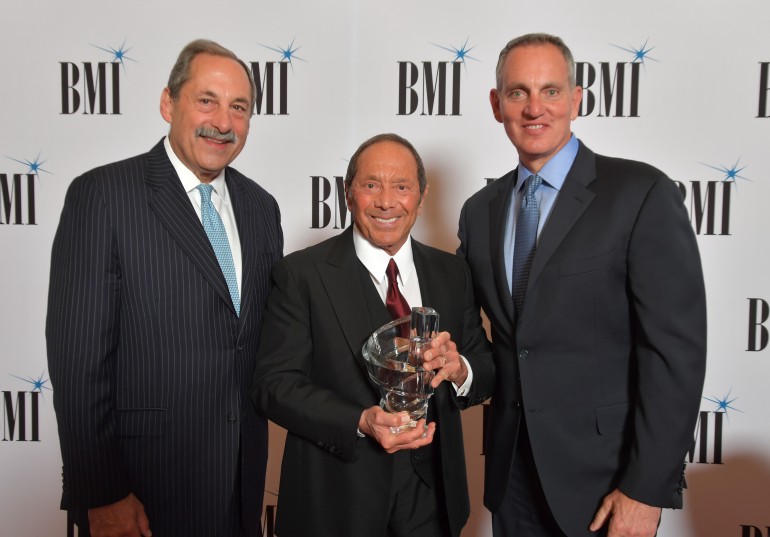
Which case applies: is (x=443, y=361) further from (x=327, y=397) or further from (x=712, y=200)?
(x=712, y=200)

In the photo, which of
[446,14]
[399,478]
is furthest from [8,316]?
[446,14]

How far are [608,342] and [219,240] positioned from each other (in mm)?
1053

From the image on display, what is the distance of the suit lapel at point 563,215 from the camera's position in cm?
165

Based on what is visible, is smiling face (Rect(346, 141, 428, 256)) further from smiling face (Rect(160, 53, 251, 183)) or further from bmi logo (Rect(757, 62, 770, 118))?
bmi logo (Rect(757, 62, 770, 118))

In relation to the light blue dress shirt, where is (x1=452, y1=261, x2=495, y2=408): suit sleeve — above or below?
below

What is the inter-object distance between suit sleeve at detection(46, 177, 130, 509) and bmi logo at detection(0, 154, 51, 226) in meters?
1.50

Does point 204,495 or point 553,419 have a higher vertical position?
point 553,419

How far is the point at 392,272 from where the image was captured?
1.72 meters

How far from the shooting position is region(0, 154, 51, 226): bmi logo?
2848 mm

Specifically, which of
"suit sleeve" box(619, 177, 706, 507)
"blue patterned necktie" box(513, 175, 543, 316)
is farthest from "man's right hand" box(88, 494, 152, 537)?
"suit sleeve" box(619, 177, 706, 507)

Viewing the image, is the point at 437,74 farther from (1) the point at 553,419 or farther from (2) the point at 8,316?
(2) the point at 8,316

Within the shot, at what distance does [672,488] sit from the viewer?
62.3 inches

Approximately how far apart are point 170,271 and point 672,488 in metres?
1.34

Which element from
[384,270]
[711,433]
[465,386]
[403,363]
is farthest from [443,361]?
[711,433]
